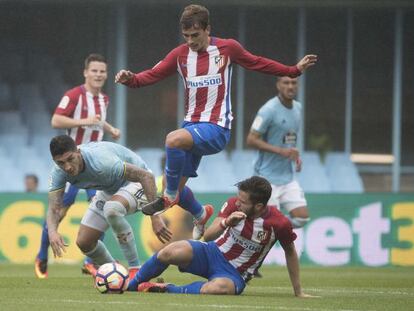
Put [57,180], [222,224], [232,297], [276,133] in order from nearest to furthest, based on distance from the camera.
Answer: [222,224], [232,297], [57,180], [276,133]

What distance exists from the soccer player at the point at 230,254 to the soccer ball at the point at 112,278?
29 cm

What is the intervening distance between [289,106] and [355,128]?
367 inches

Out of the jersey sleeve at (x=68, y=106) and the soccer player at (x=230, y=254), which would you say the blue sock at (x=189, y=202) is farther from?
the jersey sleeve at (x=68, y=106)

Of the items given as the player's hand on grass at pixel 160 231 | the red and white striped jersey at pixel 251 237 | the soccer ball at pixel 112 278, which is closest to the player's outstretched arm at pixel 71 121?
the player's hand on grass at pixel 160 231

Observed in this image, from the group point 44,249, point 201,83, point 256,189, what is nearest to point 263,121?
point 44,249

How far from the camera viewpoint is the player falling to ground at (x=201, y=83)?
11398 millimetres

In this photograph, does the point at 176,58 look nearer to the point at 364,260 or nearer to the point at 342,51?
the point at 364,260

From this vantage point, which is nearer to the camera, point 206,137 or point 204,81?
point 206,137

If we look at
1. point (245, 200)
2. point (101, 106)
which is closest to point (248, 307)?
point (245, 200)

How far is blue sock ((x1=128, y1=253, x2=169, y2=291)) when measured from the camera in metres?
10.9

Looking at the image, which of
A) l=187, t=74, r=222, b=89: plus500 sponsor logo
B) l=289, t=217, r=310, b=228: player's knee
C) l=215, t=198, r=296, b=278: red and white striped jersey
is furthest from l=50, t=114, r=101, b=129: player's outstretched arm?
l=215, t=198, r=296, b=278: red and white striped jersey

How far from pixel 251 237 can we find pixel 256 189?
1.88 ft

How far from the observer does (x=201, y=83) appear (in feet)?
37.9

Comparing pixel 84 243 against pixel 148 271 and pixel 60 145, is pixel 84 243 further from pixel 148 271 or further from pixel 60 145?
pixel 60 145
